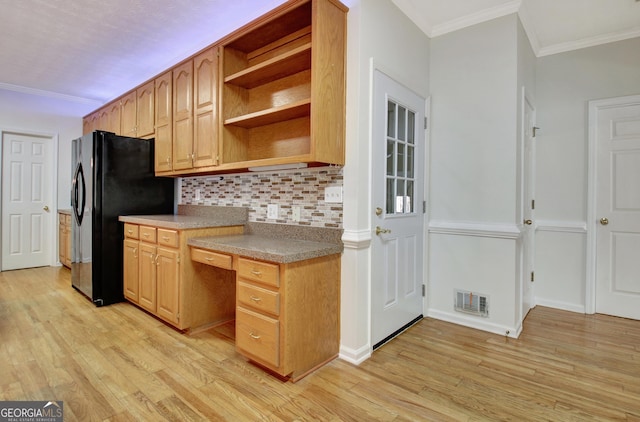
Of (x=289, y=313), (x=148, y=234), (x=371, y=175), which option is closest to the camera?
(x=289, y=313)

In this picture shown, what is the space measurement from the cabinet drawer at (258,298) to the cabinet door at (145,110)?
245 cm

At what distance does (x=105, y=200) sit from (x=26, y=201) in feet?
8.67

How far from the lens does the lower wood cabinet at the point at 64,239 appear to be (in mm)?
4636

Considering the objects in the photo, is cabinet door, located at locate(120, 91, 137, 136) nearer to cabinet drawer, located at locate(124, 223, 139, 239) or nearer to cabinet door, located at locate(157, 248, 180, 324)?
cabinet drawer, located at locate(124, 223, 139, 239)

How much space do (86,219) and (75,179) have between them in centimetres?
54

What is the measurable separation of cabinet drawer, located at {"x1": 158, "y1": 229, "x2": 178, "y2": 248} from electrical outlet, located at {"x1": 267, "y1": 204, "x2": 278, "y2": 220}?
740 mm

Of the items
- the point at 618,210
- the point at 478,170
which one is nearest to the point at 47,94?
the point at 478,170

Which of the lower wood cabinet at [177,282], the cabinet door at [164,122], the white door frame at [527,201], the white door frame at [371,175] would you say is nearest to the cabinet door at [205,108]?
the cabinet door at [164,122]

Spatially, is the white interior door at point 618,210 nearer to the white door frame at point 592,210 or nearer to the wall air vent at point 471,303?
the white door frame at point 592,210

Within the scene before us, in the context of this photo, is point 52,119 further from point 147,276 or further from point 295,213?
point 295,213

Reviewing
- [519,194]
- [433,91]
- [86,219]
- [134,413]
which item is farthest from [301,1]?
[86,219]

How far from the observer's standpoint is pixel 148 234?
9.60ft

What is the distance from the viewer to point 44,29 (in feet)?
10.0

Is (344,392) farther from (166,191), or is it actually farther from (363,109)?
(166,191)
